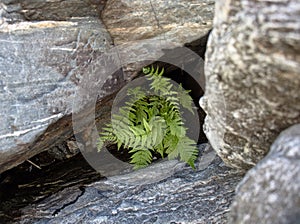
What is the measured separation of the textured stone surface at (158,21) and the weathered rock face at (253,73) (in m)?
1.10

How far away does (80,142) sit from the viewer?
171 inches

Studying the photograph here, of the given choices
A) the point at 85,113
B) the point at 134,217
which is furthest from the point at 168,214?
the point at 85,113

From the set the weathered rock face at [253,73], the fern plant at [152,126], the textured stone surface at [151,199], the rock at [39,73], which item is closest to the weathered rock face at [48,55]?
the rock at [39,73]

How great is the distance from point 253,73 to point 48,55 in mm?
1817

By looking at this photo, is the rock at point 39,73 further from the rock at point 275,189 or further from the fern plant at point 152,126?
the rock at point 275,189

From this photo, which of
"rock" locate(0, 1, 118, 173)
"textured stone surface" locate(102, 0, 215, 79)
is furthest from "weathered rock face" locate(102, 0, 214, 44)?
"rock" locate(0, 1, 118, 173)

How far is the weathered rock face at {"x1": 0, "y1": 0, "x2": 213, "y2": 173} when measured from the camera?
10.8 feet

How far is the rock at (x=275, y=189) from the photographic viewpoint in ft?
6.38

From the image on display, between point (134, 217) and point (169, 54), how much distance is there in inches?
60.6

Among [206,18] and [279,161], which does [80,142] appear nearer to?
[206,18]

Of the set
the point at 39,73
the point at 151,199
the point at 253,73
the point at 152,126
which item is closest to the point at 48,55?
the point at 39,73

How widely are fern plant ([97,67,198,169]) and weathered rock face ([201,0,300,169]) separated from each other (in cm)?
108

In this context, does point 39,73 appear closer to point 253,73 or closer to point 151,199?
point 151,199

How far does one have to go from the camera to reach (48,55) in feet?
11.3
